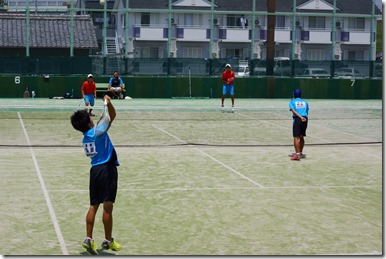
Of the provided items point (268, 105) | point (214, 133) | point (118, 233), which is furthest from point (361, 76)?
point (118, 233)

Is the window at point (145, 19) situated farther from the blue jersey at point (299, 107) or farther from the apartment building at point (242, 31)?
the blue jersey at point (299, 107)

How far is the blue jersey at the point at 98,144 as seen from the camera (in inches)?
356

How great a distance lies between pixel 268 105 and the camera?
35406 mm

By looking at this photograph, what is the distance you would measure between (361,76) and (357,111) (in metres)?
9.93

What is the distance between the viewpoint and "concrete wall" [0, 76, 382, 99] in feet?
123

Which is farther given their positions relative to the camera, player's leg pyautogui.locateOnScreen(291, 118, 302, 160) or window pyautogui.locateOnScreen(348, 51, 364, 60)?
window pyautogui.locateOnScreen(348, 51, 364, 60)

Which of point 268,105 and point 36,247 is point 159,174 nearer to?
point 36,247

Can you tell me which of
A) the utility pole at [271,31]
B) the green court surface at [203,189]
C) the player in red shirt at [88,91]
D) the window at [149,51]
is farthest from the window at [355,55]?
the player in red shirt at [88,91]

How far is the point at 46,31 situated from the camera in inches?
1804

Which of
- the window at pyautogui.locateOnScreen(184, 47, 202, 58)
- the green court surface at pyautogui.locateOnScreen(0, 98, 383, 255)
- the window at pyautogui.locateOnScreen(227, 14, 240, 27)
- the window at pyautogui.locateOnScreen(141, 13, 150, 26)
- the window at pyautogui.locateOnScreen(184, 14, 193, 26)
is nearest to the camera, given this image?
the green court surface at pyautogui.locateOnScreen(0, 98, 383, 255)

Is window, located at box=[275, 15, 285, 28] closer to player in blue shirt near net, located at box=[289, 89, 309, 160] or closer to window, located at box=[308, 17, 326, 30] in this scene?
window, located at box=[308, 17, 326, 30]

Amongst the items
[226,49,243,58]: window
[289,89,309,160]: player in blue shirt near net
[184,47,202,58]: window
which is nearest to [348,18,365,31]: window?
[226,49,243,58]: window

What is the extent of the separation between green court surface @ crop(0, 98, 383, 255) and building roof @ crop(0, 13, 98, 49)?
753 inches

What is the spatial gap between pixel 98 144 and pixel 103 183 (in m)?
0.47
